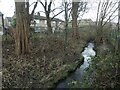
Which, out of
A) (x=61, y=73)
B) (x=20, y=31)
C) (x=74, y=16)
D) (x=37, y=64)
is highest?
(x=74, y=16)

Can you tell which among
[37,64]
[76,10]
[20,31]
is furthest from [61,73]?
[76,10]

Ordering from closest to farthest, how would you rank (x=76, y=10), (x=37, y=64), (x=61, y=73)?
1. (x=61, y=73)
2. (x=37, y=64)
3. (x=76, y=10)

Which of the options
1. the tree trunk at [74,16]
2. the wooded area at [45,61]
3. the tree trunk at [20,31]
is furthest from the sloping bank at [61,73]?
the tree trunk at [74,16]

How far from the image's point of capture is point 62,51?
13.6 meters

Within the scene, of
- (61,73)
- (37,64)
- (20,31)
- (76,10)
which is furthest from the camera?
(76,10)

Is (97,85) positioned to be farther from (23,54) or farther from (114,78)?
(23,54)

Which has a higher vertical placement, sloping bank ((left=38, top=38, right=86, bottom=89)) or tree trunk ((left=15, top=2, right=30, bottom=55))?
tree trunk ((left=15, top=2, right=30, bottom=55))

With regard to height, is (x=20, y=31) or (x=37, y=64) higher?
(x=20, y=31)

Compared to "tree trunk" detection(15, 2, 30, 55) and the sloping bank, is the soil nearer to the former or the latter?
the sloping bank

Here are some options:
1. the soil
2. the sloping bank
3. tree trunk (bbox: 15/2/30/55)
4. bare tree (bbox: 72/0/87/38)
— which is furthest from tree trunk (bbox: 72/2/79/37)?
tree trunk (bbox: 15/2/30/55)

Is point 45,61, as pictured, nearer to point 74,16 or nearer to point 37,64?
point 37,64

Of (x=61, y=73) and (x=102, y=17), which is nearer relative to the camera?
(x=61, y=73)

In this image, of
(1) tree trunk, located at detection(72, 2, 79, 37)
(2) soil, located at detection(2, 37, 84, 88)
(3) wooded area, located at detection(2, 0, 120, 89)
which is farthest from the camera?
(1) tree trunk, located at detection(72, 2, 79, 37)

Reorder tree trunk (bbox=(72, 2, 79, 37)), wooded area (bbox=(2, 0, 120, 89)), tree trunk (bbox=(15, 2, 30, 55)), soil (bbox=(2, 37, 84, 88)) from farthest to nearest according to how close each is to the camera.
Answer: tree trunk (bbox=(72, 2, 79, 37)) < tree trunk (bbox=(15, 2, 30, 55)) < soil (bbox=(2, 37, 84, 88)) < wooded area (bbox=(2, 0, 120, 89))
